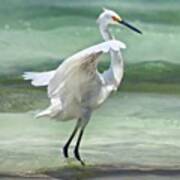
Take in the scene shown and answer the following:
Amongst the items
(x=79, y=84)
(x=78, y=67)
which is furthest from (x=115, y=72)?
(x=78, y=67)

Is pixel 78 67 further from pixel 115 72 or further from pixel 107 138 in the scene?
pixel 107 138

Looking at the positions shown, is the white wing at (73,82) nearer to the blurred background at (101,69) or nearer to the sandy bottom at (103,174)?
the blurred background at (101,69)

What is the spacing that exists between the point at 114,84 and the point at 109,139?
59cm

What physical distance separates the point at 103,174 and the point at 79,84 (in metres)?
0.66

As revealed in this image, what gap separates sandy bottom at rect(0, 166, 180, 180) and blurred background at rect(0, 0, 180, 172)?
0.16 metres

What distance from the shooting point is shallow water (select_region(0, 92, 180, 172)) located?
20.4 feet

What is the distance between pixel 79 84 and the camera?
20.3ft

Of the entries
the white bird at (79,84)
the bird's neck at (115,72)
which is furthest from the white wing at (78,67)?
the bird's neck at (115,72)

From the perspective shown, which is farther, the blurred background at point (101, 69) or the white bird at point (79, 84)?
the blurred background at point (101, 69)

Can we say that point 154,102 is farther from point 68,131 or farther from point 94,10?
point 94,10

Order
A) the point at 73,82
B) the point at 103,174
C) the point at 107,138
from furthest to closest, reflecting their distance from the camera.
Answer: the point at 107,138 → the point at 73,82 → the point at 103,174

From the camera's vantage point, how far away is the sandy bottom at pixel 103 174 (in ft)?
18.9

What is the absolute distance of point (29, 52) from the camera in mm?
11336

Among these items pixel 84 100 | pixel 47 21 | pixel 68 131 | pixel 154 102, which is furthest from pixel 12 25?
pixel 84 100
